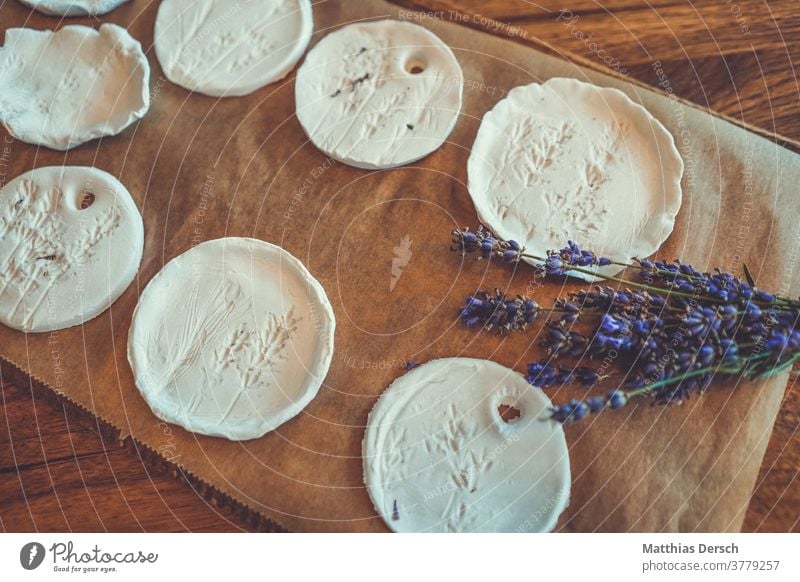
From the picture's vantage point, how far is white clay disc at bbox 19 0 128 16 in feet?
3.77

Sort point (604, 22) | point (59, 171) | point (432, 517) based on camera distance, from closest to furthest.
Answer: point (432, 517)
point (59, 171)
point (604, 22)

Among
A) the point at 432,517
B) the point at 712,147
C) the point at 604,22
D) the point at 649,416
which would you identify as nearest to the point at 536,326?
the point at 649,416

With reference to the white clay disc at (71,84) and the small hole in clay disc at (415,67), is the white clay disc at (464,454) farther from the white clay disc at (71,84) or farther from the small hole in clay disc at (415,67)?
the white clay disc at (71,84)

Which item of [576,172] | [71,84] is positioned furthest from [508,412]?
[71,84]

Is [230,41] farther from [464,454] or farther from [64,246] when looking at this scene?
[464,454]

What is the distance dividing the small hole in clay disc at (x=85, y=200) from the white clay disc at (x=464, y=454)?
546 mm

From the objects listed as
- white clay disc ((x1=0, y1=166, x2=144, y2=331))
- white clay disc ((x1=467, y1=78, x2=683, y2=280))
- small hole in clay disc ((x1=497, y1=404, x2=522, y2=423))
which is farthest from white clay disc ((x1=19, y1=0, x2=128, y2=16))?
small hole in clay disc ((x1=497, y1=404, x2=522, y2=423))

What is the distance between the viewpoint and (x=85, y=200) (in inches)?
40.3

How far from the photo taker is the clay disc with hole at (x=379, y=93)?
103 cm

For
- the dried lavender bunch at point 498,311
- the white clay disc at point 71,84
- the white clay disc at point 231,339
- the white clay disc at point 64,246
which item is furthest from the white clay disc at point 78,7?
the dried lavender bunch at point 498,311

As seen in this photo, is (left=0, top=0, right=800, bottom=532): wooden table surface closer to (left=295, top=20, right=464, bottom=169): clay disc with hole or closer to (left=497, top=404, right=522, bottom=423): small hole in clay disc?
(left=295, top=20, right=464, bottom=169): clay disc with hole

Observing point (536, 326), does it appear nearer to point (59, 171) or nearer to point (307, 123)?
point (307, 123)

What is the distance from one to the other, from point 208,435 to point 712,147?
86cm

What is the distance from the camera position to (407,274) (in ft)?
3.22
